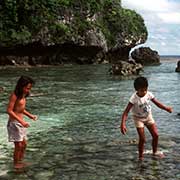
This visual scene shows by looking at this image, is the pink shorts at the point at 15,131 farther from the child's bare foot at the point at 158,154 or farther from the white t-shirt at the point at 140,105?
the child's bare foot at the point at 158,154

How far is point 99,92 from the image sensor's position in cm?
2586

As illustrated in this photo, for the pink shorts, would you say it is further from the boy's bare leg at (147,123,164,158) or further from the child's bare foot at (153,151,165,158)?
the child's bare foot at (153,151,165,158)

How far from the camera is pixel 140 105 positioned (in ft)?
31.1

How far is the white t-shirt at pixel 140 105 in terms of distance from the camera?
9.46 meters

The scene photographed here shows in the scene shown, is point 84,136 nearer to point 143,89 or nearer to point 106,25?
point 143,89

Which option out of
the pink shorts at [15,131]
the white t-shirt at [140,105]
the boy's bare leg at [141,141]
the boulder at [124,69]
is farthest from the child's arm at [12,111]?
the boulder at [124,69]

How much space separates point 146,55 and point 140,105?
234ft

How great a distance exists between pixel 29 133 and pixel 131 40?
65539 millimetres

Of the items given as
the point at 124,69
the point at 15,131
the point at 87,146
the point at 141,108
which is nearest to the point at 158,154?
the point at 141,108

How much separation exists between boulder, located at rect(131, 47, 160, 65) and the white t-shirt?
69.6 meters

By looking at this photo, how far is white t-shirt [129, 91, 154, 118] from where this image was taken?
9.46m

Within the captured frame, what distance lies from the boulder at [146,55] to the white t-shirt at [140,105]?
2740 inches

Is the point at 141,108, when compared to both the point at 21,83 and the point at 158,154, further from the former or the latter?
the point at 21,83

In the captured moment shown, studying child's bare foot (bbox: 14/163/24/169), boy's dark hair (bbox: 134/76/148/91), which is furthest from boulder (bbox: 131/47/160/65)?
child's bare foot (bbox: 14/163/24/169)
